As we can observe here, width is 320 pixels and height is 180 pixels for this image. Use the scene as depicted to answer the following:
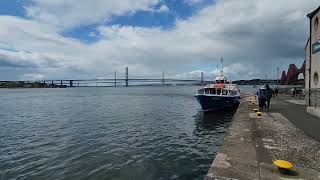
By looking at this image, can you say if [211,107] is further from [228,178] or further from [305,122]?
[228,178]

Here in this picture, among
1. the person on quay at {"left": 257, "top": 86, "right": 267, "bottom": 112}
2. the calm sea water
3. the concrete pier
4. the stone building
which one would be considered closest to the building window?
the stone building

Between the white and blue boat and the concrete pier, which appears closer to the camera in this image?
the concrete pier

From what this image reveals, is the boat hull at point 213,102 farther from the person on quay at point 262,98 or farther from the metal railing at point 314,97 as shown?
the metal railing at point 314,97

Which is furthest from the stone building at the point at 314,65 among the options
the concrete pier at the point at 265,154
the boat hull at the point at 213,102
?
the boat hull at the point at 213,102

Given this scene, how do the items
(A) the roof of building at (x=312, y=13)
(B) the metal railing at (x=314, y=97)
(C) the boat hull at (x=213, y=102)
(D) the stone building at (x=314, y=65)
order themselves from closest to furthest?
(B) the metal railing at (x=314, y=97) → (D) the stone building at (x=314, y=65) → (A) the roof of building at (x=312, y=13) → (C) the boat hull at (x=213, y=102)

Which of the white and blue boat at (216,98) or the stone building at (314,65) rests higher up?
the stone building at (314,65)

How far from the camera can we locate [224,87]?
32188 millimetres

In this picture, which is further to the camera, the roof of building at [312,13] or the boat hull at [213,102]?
the boat hull at [213,102]

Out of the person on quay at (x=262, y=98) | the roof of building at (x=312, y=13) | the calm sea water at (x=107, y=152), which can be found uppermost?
the roof of building at (x=312, y=13)

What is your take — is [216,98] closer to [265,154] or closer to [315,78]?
[315,78]

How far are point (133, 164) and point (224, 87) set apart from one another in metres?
22.6

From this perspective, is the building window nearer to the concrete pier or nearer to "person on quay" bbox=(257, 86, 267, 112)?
"person on quay" bbox=(257, 86, 267, 112)

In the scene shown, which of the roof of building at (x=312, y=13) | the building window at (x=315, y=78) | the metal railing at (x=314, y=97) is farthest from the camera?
the roof of building at (x=312, y=13)

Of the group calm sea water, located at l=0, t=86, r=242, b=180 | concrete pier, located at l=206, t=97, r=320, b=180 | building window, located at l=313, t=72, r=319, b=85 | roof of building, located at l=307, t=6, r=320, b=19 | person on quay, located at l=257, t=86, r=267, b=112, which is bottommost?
calm sea water, located at l=0, t=86, r=242, b=180
